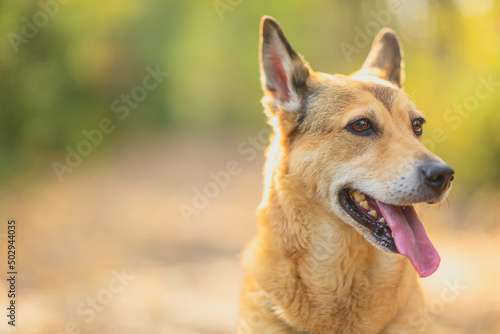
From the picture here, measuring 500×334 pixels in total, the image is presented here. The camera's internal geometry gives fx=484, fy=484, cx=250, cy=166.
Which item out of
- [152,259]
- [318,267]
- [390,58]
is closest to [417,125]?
[390,58]

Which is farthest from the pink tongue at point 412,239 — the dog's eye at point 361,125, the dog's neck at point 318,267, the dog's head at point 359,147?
the dog's eye at point 361,125

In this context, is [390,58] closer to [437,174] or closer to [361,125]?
[361,125]

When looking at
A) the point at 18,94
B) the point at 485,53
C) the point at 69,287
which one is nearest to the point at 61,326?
the point at 69,287

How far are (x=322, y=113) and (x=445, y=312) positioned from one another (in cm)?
351

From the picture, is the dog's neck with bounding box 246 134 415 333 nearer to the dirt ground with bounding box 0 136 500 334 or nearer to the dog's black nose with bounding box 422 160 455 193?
the dog's black nose with bounding box 422 160 455 193

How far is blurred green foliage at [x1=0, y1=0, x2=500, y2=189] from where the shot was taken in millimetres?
9031

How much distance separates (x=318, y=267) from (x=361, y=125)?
1160 mm

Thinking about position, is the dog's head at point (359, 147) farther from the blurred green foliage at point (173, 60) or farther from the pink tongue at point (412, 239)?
the blurred green foliage at point (173, 60)

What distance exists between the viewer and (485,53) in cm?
915

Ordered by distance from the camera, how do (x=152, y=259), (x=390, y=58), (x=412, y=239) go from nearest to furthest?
(x=412, y=239) < (x=390, y=58) < (x=152, y=259)

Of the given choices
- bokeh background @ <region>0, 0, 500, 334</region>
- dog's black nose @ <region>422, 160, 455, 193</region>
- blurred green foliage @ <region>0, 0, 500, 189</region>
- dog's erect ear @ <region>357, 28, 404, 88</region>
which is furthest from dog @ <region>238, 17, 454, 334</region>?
bokeh background @ <region>0, 0, 500, 334</region>

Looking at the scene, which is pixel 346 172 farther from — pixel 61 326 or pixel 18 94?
pixel 18 94

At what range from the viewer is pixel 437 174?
130 inches

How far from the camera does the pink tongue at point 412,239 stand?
3375mm
